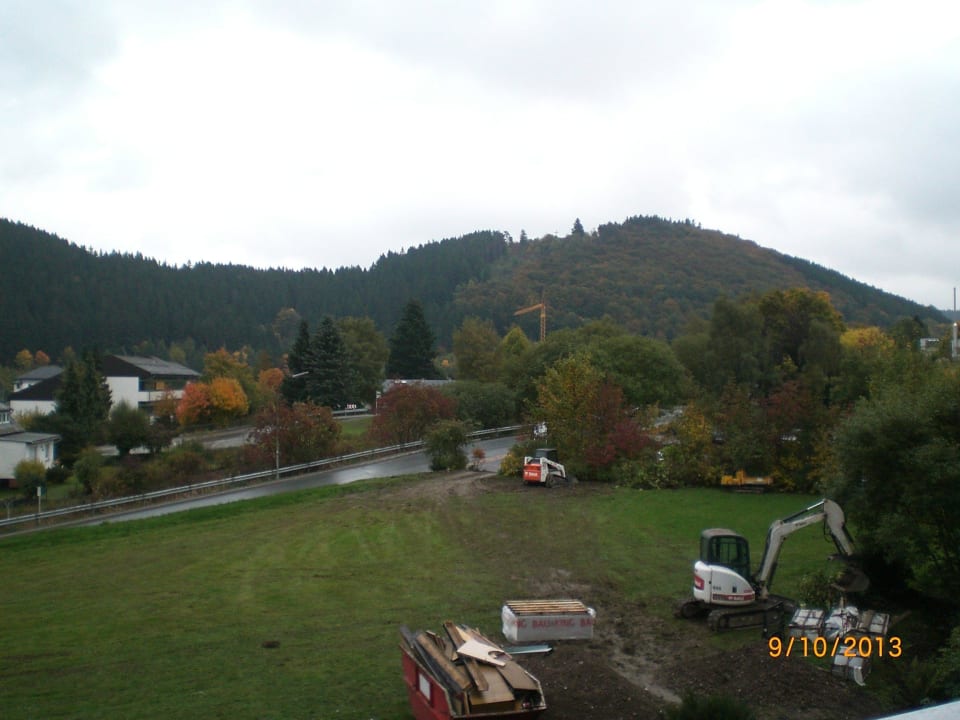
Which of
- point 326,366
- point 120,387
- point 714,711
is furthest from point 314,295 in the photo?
point 714,711

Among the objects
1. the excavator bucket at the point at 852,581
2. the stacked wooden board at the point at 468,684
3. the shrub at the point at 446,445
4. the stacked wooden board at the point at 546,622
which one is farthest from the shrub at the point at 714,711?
the shrub at the point at 446,445

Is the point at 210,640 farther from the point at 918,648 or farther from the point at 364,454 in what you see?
the point at 364,454

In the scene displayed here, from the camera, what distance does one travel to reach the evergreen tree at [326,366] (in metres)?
75.4

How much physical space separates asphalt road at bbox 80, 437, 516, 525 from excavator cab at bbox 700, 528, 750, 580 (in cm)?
2580

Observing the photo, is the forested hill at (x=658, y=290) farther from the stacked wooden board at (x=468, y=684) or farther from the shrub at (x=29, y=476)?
the stacked wooden board at (x=468, y=684)

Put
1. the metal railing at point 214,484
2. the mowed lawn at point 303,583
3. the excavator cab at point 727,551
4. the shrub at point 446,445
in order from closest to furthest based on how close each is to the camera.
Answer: the mowed lawn at point 303,583 < the excavator cab at point 727,551 < the metal railing at point 214,484 < the shrub at point 446,445

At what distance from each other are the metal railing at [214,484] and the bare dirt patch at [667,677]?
95.5 ft

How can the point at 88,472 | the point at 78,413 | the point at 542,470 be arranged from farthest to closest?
the point at 78,413 < the point at 88,472 < the point at 542,470

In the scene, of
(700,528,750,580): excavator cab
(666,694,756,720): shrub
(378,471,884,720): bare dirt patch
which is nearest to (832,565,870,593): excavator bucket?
(700,528,750,580): excavator cab

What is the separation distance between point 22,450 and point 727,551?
4890 cm

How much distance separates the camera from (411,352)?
8944 centimetres

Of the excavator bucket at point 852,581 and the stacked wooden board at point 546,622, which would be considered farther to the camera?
the excavator bucket at point 852,581

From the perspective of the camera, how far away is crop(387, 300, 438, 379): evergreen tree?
89438mm

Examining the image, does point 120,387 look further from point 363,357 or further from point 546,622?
point 546,622
